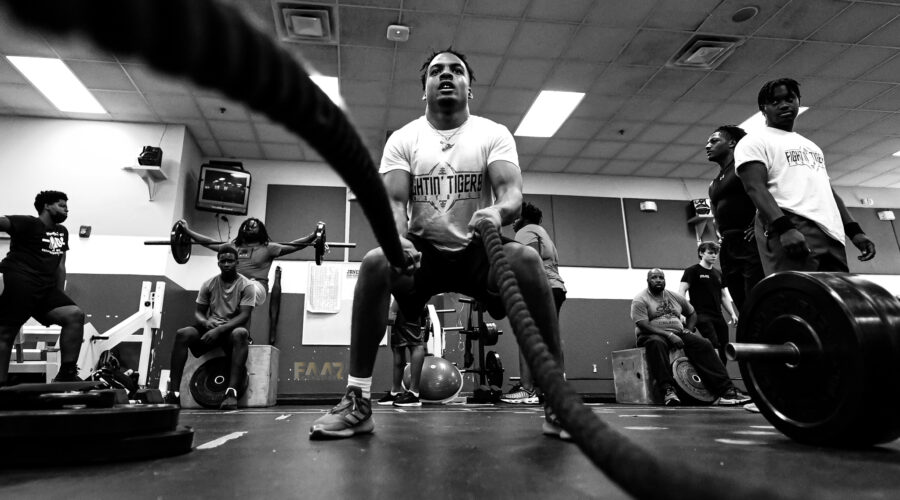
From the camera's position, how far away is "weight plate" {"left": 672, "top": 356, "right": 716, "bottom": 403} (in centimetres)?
429

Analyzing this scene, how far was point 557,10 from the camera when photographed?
4.66 m

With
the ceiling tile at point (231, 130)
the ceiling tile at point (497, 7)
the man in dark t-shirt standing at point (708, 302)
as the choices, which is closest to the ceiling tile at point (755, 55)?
the man in dark t-shirt standing at point (708, 302)

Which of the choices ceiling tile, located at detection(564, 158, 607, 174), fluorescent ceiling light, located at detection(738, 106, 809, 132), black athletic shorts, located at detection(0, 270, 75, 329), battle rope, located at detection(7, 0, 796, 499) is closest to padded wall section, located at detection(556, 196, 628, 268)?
ceiling tile, located at detection(564, 158, 607, 174)

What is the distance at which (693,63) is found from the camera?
5395mm

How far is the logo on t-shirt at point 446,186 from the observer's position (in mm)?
1834

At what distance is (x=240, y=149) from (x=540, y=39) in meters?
4.45

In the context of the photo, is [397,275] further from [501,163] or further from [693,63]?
[693,63]

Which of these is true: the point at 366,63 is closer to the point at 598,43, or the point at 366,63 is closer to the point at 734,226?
the point at 598,43

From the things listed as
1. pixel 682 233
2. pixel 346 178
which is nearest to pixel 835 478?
pixel 346 178

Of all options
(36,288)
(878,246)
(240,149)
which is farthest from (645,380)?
(878,246)

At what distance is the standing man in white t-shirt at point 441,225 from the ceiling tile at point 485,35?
3197mm

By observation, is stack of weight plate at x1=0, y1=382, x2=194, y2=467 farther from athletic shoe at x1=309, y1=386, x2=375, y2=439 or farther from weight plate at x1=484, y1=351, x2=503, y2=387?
weight plate at x1=484, y1=351, x2=503, y2=387

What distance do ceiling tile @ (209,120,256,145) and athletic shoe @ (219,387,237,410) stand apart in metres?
→ 3.79

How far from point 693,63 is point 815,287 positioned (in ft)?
16.1
